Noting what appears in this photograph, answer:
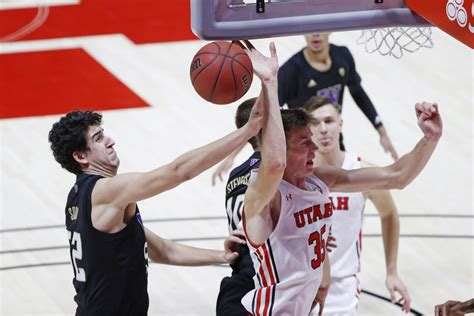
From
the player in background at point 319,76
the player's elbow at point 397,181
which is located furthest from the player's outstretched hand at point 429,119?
the player in background at point 319,76

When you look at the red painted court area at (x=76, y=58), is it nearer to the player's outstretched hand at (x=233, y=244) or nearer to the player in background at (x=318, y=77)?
the player in background at (x=318, y=77)

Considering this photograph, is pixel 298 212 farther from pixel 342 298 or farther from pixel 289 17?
pixel 342 298

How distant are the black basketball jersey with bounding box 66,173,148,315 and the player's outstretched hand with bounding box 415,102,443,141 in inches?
57.0

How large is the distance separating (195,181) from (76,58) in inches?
113

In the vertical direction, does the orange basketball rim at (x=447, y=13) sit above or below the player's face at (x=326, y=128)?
above

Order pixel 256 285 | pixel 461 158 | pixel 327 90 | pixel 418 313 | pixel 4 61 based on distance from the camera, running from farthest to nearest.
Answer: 1. pixel 4 61
2. pixel 461 158
3. pixel 327 90
4. pixel 418 313
5. pixel 256 285

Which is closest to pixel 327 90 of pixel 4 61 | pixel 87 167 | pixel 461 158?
pixel 461 158

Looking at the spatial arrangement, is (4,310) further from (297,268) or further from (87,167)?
(297,268)

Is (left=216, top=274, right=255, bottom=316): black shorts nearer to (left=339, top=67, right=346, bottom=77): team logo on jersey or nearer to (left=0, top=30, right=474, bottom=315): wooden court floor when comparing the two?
(left=0, top=30, right=474, bottom=315): wooden court floor

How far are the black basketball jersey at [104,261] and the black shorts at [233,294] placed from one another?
1.30 ft

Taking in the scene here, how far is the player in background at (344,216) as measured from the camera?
6.52 metres

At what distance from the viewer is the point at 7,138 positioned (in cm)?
1007

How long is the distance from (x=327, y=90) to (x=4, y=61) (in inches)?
185

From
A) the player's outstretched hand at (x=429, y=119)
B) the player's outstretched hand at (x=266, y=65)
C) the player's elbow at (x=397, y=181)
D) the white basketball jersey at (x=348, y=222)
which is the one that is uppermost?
the player's outstretched hand at (x=266, y=65)
